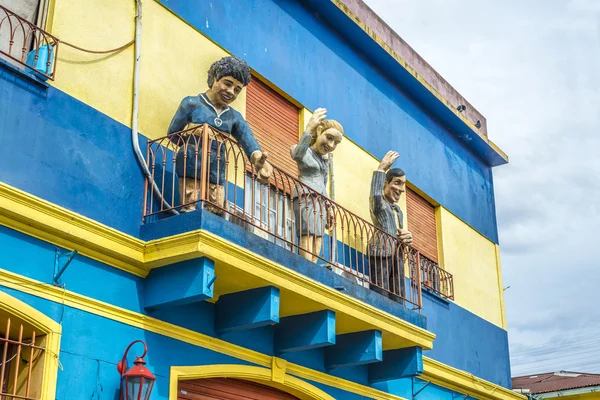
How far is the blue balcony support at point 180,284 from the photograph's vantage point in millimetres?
8180

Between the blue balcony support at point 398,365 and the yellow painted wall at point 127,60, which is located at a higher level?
the yellow painted wall at point 127,60

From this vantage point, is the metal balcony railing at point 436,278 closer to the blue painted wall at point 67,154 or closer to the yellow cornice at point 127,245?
the yellow cornice at point 127,245

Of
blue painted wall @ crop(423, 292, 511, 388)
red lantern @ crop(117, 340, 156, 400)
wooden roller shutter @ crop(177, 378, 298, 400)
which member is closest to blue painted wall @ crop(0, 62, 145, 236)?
red lantern @ crop(117, 340, 156, 400)

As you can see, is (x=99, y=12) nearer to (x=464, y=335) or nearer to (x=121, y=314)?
(x=121, y=314)

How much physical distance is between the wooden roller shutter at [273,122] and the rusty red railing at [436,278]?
311cm

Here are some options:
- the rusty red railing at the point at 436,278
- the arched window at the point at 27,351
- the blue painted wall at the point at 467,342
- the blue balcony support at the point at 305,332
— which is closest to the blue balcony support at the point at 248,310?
the blue balcony support at the point at 305,332

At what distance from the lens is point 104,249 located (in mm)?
8125

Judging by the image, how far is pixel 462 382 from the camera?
1347 centimetres

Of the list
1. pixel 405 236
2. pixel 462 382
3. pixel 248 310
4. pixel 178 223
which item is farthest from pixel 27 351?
pixel 462 382

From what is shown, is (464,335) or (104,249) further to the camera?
(464,335)

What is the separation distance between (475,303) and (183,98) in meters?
7.26

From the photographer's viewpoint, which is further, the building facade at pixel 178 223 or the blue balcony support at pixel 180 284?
the blue balcony support at pixel 180 284

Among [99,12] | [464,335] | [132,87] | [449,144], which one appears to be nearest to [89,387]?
[132,87]

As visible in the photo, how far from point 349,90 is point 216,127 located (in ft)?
13.3
